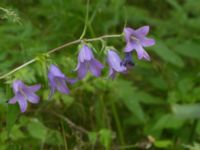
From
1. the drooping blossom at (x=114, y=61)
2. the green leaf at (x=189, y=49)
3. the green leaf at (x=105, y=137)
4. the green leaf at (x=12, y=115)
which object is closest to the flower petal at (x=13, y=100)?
the green leaf at (x=12, y=115)

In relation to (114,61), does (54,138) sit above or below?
below

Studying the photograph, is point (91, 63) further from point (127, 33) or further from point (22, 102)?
point (22, 102)

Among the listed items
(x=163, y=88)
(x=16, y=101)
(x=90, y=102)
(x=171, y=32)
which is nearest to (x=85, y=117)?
(x=90, y=102)

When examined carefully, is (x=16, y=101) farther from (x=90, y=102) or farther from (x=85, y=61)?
(x=90, y=102)

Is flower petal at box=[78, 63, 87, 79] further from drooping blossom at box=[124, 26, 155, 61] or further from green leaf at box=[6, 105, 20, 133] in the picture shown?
green leaf at box=[6, 105, 20, 133]

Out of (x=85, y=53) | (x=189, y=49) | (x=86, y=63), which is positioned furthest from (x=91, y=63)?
(x=189, y=49)

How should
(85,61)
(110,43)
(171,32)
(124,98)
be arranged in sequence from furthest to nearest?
(171,32) → (110,43) → (124,98) → (85,61)
